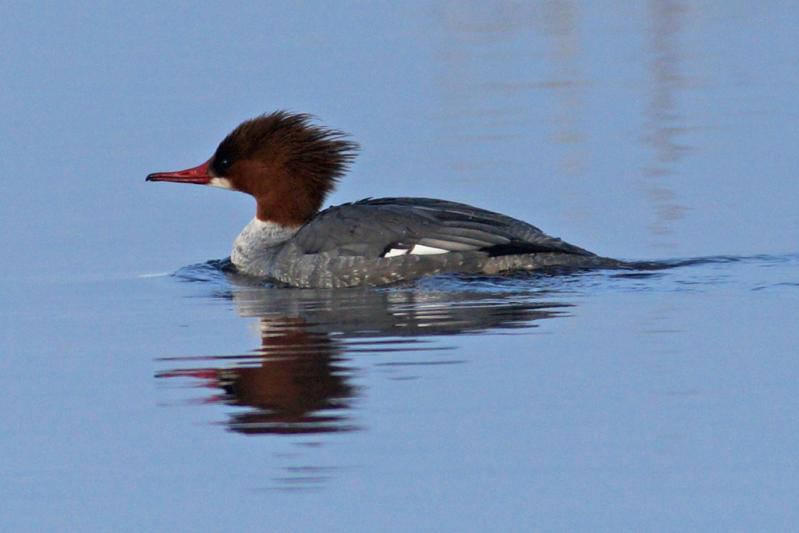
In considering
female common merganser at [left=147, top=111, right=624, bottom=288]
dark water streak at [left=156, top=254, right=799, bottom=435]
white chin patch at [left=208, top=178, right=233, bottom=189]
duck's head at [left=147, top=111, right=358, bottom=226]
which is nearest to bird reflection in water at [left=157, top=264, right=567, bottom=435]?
dark water streak at [left=156, top=254, right=799, bottom=435]

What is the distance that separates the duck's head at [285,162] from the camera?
11477 millimetres

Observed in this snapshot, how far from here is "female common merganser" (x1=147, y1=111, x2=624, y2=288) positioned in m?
10.4

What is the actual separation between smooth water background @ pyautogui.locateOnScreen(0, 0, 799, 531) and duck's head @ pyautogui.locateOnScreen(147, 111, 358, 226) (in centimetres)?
52

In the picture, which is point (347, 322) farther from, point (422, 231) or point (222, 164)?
point (222, 164)

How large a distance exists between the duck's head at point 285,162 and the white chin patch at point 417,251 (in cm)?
121

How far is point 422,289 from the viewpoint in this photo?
10172 millimetres

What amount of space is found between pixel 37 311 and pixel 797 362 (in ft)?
13.8

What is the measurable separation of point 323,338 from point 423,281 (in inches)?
72.1

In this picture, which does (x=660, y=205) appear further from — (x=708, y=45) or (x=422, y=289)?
(x=708, y=45)

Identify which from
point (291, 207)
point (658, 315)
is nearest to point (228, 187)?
point (291, 207)

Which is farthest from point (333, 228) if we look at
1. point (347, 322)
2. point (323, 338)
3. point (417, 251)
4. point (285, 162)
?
point (323, 338)

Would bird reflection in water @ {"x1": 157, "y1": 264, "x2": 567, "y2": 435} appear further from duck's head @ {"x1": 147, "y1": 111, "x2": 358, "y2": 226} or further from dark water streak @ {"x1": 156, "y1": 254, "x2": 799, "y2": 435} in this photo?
duck's head @ {"x1": 147, "y1": 111, "x2": 358, "y2": 226}

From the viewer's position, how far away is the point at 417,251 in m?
10.4

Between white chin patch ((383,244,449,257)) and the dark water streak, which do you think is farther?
white chin patch ((383,244,449,257))
